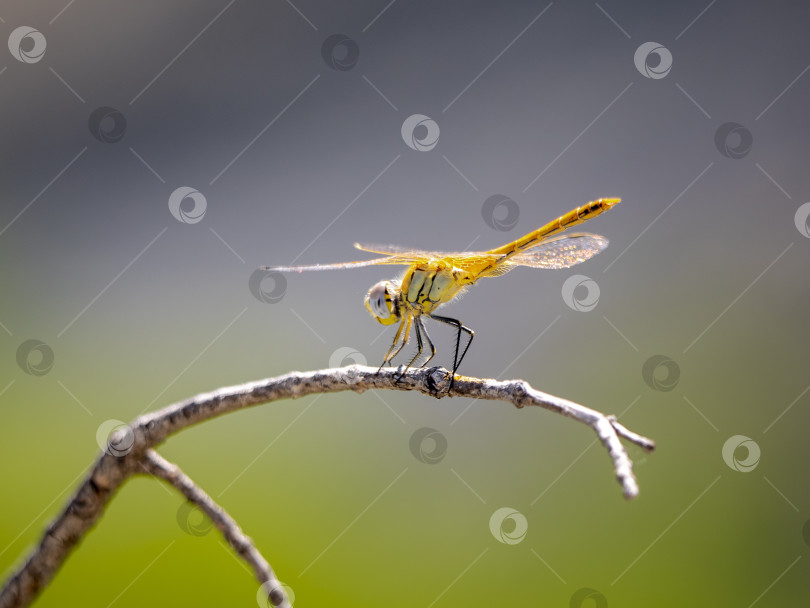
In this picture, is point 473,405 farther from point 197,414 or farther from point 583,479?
point 197,414

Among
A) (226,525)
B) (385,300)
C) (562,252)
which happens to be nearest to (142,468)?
(226,525)

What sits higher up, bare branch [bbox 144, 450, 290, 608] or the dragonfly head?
the dragonfly head

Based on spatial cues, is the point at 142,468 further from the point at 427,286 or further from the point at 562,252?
the point at 562,252

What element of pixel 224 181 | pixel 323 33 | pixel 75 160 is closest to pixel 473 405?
pixel 224 181

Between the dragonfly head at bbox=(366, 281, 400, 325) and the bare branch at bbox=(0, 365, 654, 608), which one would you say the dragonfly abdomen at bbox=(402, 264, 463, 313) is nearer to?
the dragonfly head at bbox=(366, 281, 400, 325)

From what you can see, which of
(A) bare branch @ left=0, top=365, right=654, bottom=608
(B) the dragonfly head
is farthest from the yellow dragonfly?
(A) bare branch @ left=0, top=365, right=654, bottom=608

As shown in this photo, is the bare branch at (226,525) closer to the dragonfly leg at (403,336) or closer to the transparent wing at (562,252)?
the dragonfly leg at (403,336)
